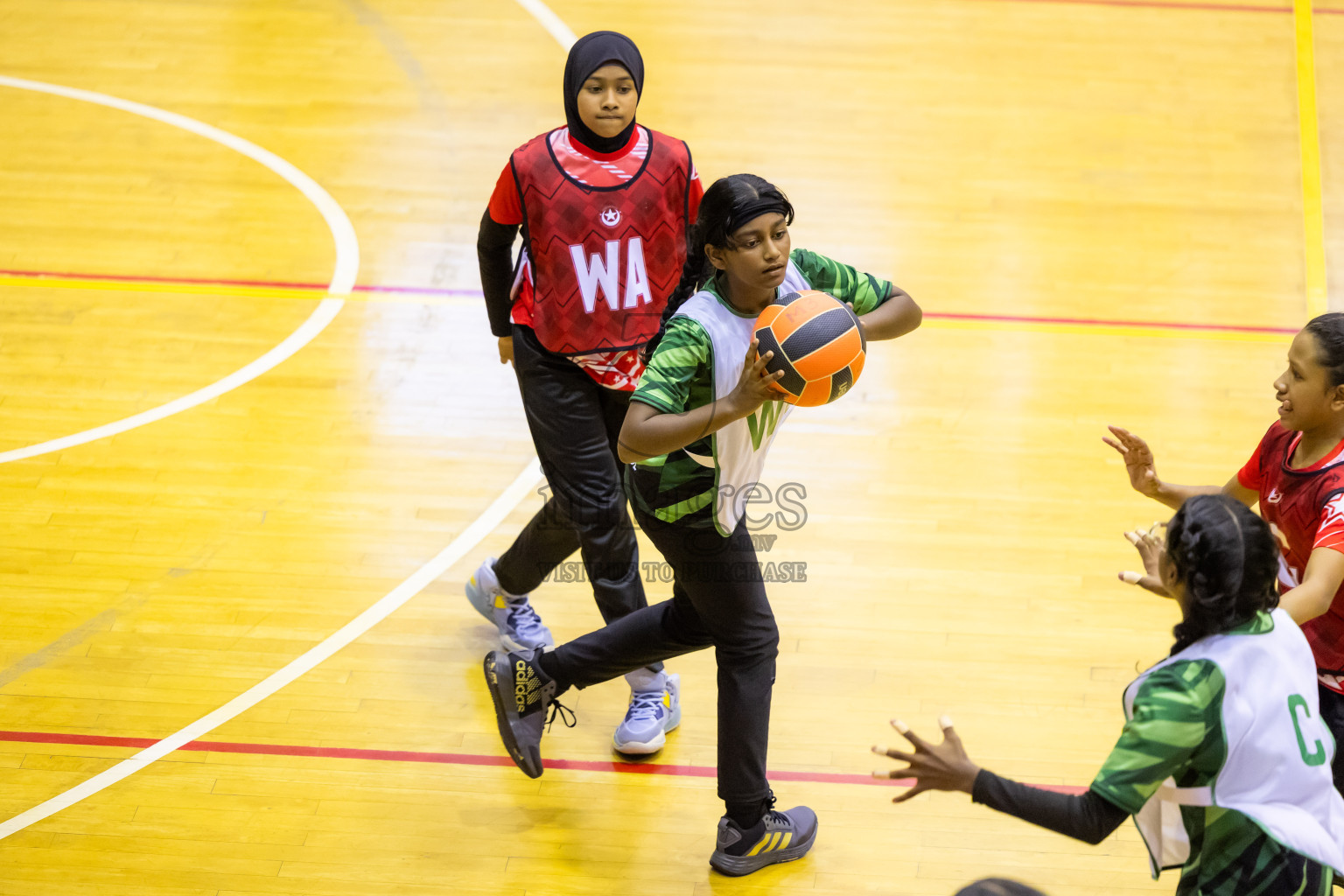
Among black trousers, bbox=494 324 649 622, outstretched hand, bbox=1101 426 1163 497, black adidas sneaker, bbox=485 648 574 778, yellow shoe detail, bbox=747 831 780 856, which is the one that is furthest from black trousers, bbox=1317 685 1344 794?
black adidas sneaker, bbox=485 648 574 778

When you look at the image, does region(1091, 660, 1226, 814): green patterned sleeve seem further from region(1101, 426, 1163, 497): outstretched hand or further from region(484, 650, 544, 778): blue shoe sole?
region(484, 650, 544, 778): blue shoe sole

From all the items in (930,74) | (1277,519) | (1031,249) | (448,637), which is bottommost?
(448,637)

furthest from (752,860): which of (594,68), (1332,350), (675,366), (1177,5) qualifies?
(1177,5)

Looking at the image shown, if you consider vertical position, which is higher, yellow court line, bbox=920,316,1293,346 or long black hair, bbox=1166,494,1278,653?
yellow court line, bbox=920,316,1293,346

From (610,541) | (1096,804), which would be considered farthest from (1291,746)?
(610,541)

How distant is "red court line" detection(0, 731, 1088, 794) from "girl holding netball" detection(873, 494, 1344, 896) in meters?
1.62

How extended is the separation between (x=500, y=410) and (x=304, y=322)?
1131 millimetres

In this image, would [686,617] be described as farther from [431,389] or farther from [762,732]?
[431,389]

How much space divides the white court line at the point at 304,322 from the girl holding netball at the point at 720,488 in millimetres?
2521

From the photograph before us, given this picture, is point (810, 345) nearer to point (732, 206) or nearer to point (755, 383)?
point (755, 383)

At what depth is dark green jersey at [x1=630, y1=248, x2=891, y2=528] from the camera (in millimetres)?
2842

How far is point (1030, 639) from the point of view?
4.30 metres

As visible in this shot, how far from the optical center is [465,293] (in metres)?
6.05

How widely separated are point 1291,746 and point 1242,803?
0.43ft
